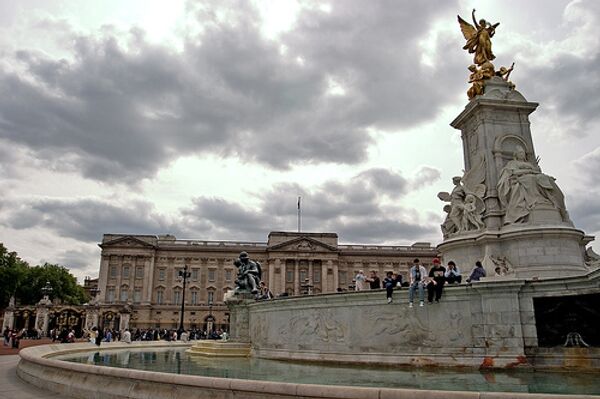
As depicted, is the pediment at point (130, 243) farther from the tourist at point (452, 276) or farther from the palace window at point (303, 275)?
the tourist at point (452, 276)

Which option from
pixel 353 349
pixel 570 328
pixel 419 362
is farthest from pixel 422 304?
pixel 570 328

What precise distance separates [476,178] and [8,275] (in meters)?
74.8

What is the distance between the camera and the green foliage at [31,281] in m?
73.6

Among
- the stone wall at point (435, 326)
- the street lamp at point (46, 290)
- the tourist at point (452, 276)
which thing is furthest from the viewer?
the street lamp at point (46, 290)

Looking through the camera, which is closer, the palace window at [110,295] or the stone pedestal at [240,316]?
the stone pedestal at [240,316]

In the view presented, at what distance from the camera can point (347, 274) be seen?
92.4 metres

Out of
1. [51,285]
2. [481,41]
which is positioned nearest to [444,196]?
[481,41]

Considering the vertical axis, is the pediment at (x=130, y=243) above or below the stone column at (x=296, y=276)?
above

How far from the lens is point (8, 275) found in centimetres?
7300

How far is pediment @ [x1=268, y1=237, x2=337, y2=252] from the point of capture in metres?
91.1

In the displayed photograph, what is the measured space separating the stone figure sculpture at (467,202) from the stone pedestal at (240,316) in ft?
26.0

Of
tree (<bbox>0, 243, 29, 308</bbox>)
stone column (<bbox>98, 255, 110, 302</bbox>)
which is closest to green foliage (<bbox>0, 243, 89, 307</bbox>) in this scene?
tree (<bbox>0, 243, 29, 308</bbox>)

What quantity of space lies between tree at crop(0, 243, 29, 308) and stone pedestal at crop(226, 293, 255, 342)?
6694 cm

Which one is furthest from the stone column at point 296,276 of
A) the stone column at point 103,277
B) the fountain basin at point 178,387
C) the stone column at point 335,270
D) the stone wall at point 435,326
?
the fountain basin at point 178,387
